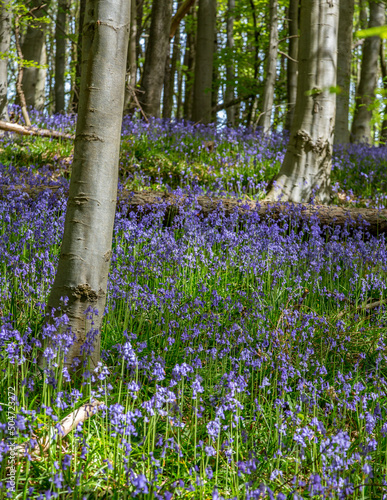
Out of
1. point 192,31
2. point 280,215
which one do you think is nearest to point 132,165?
point 280,215

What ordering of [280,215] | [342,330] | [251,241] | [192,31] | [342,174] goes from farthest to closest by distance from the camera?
[192,31] < [342,174] < [280,215] < [251,241] < [342,330]

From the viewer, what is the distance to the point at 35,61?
10633 mm

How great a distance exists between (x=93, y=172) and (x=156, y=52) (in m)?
8.13

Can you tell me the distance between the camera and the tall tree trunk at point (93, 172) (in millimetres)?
2531

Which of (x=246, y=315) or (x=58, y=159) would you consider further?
(x=58, y=159)

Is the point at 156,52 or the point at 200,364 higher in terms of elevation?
the point at 156,52

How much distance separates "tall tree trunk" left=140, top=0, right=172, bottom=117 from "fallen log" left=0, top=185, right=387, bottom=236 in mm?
4774

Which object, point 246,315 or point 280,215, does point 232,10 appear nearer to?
point 280,215

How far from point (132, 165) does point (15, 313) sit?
463 centimetres

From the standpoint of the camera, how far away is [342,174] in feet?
27.8

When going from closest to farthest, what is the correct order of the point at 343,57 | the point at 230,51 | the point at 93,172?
the point at 93,172 → the point at 343,57 → the point at 230,51

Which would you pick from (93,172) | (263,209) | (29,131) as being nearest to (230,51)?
(29,131)

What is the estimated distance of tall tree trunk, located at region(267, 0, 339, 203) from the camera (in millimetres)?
6270

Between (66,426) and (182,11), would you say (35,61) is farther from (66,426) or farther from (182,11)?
(66,426)
